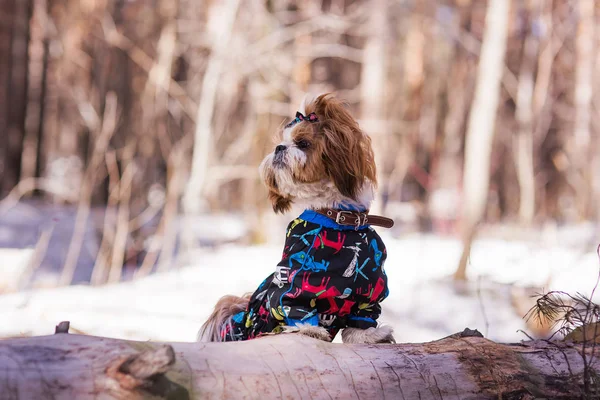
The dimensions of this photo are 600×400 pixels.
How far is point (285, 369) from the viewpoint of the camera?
2324 mm

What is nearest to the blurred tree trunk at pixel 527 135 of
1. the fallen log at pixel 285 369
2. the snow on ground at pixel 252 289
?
the snow on ground at pixel 252 289

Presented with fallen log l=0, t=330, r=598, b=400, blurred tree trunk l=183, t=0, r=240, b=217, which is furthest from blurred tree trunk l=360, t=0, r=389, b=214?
fallen log l=0, t=330, r=598, b=400

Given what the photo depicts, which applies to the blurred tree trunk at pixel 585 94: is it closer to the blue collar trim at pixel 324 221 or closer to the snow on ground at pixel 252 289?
the snow on ground at pixel 252 289

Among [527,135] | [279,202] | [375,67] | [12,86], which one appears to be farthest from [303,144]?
[12,86]

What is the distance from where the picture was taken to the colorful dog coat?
289 cm

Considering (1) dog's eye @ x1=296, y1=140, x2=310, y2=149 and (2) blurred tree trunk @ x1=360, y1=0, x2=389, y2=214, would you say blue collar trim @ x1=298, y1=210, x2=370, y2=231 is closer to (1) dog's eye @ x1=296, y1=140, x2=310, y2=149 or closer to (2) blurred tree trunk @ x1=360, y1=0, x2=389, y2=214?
(1) dog's eye @ x1=296, y1=140, x2=310, y2=149

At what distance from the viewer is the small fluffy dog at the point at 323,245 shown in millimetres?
2904

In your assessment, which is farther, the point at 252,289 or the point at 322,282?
the point at 252,289

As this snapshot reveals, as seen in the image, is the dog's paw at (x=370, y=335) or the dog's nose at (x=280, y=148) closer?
the dog's paw at (x=370, y=335)

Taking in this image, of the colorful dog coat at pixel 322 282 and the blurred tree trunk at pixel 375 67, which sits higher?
the blurred tree trunk at pixel 375 67

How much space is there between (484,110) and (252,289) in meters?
4.12

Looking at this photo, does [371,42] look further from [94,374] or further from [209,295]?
[94,374]

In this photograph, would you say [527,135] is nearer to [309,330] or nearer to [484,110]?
[484,110]

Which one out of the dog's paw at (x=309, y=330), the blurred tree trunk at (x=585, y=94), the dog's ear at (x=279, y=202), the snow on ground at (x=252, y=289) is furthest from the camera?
the blurred tree trunk at (x=585, y=94)
